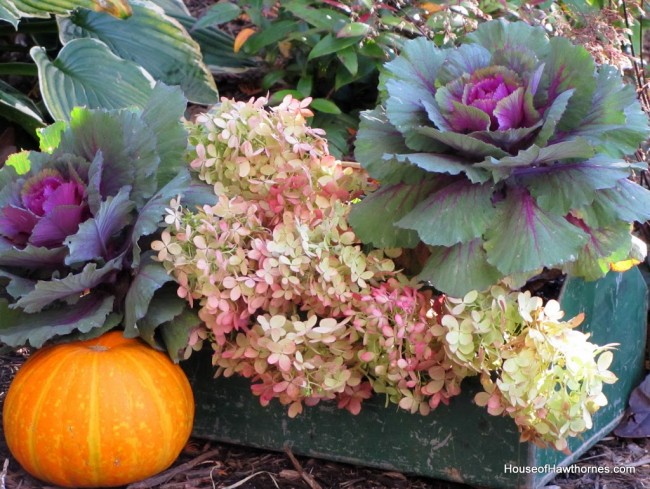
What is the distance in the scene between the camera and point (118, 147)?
170 cm

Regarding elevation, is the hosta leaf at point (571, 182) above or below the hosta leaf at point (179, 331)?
above

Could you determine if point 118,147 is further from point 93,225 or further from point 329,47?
point 329,47

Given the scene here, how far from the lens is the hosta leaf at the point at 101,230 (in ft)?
5.15

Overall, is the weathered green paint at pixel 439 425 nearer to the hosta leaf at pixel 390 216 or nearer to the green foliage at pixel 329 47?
the hosta leaf at pixel 390 216

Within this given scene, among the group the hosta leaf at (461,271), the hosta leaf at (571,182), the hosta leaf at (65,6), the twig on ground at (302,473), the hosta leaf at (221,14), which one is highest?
the hosta leaf at (571,182)

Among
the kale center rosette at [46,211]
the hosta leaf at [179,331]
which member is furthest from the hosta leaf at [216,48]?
the hosta leaf at [179,331]

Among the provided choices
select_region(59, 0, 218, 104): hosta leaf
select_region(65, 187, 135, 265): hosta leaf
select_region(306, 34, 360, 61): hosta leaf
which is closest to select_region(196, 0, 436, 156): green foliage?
select_region(306, 34, 360, 61): hosta leaf

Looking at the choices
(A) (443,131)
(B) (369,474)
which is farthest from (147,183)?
(B) (369,474)

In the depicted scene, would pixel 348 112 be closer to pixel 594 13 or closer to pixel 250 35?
pixel 250 35

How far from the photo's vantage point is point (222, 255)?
160 cm

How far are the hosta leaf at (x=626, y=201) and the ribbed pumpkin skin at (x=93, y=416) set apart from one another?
863mm

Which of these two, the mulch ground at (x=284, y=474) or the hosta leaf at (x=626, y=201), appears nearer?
the hosta leaf at (x=626, y=201)

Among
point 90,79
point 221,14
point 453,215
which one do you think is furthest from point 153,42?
point 453,215

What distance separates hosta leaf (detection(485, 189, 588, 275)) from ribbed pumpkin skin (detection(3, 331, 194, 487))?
67cm
